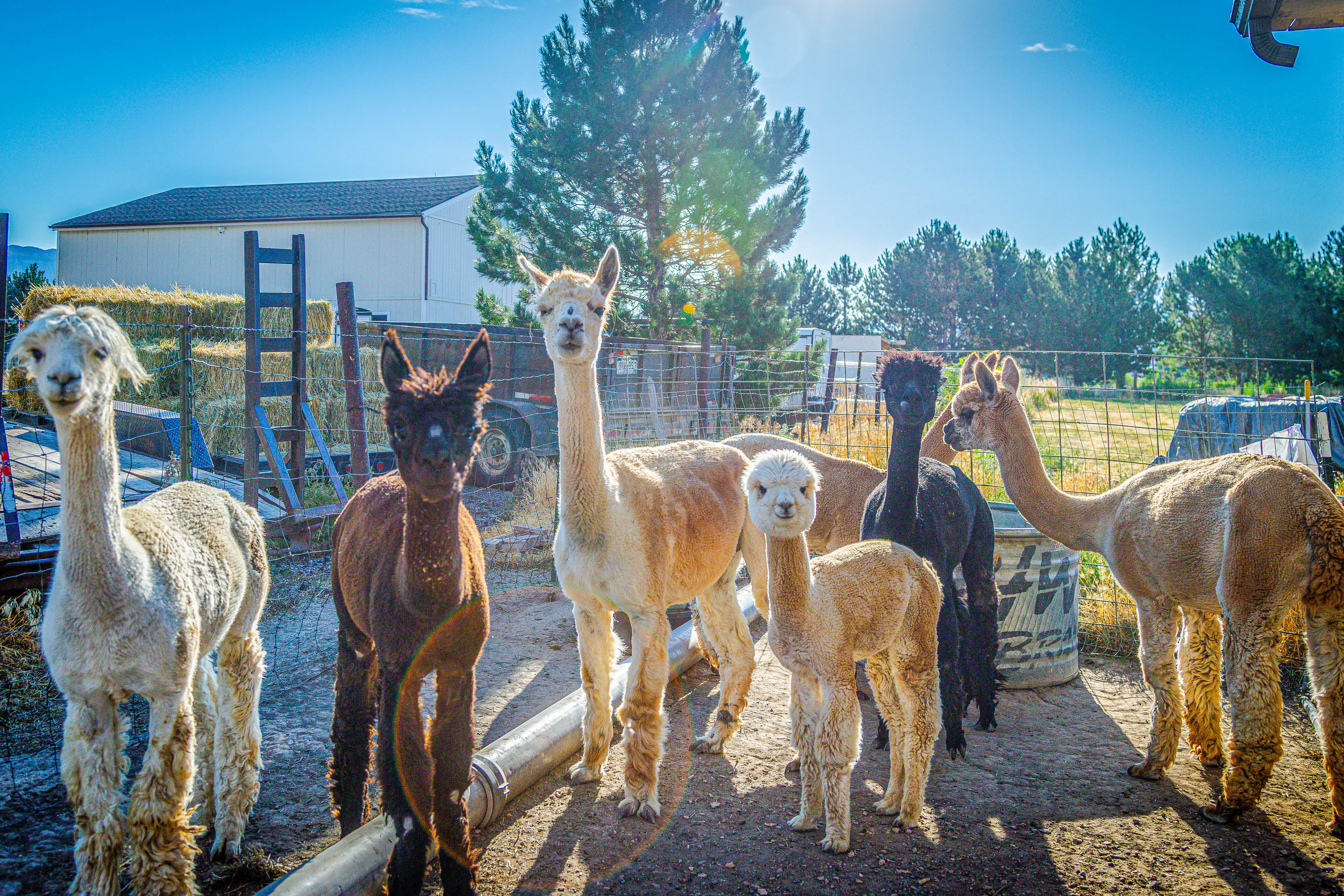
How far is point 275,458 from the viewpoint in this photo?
292 inches

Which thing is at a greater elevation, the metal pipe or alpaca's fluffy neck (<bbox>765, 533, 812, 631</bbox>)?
alpaca's fluffy neck (<bbox>765, 533, 812, 631</bbox>)

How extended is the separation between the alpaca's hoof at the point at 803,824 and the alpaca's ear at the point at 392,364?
8.84 ft

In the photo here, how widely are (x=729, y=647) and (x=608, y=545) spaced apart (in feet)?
4.96

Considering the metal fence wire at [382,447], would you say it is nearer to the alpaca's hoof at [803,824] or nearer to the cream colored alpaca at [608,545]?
the cream colored alpaca at [608,545]

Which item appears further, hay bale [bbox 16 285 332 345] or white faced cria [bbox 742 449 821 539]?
hay bale [bbox 16 285 332 345]

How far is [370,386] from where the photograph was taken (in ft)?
41.5

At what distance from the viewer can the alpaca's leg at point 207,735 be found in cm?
327

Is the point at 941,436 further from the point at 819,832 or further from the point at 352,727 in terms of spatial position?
the point at 352,727

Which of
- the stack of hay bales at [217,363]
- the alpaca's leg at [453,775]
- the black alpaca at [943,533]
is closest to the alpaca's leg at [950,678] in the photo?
the black alpaca at [943,533]

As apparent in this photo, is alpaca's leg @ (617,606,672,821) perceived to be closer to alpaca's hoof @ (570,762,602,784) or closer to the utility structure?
alpaca's hoof @ (570,762,602,784)

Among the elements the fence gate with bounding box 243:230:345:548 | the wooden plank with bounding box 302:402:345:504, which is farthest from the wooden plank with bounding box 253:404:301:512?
the wooden plank with bounding box 302:402:345:504

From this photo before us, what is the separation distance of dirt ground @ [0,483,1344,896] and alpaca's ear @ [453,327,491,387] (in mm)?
2104

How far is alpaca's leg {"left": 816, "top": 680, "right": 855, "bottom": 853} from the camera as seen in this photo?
3332 millimetres

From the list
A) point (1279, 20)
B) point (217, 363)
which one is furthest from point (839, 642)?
point (217, 363)
